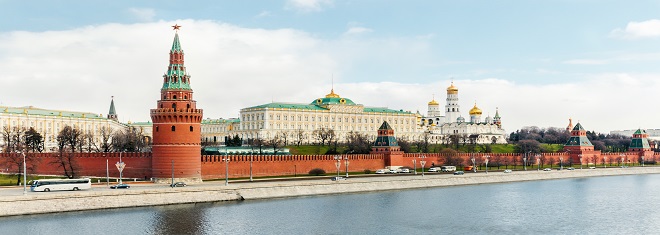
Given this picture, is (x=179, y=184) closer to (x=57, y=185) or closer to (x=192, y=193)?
(x=192, y=193)

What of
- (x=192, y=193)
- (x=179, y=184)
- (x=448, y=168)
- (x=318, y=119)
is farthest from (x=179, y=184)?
(x=318, y=119)

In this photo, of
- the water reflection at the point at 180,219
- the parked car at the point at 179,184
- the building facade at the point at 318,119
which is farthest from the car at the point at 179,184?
the building facade at the point at 318,119

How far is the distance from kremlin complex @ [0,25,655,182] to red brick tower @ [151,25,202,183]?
3.1 inches

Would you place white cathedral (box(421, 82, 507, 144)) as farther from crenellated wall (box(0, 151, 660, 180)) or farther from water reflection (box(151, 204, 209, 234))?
water reflection (box(151, 204, 209, 234))

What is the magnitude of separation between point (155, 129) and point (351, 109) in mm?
79348

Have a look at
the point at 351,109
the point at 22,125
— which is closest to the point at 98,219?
the point at 22,125

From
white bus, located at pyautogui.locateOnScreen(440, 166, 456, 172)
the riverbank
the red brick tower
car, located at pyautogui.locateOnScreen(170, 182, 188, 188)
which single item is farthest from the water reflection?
white bus, located at pyautogui.locateOnScreen(440, 166, 456, 172)

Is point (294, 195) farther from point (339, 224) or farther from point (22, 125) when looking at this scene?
point (22, 125)

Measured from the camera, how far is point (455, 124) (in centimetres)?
16062

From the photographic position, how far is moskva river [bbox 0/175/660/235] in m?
40.5

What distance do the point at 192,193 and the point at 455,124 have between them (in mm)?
114934

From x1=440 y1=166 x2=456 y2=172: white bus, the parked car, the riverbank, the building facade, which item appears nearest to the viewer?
the riverbank

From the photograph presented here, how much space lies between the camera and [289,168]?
241ft

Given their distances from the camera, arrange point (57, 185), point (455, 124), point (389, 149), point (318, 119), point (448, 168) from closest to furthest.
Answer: point (57, 185) → point (389, 149) → point (448, 168) → point (318, 119) → point (455, 124)
